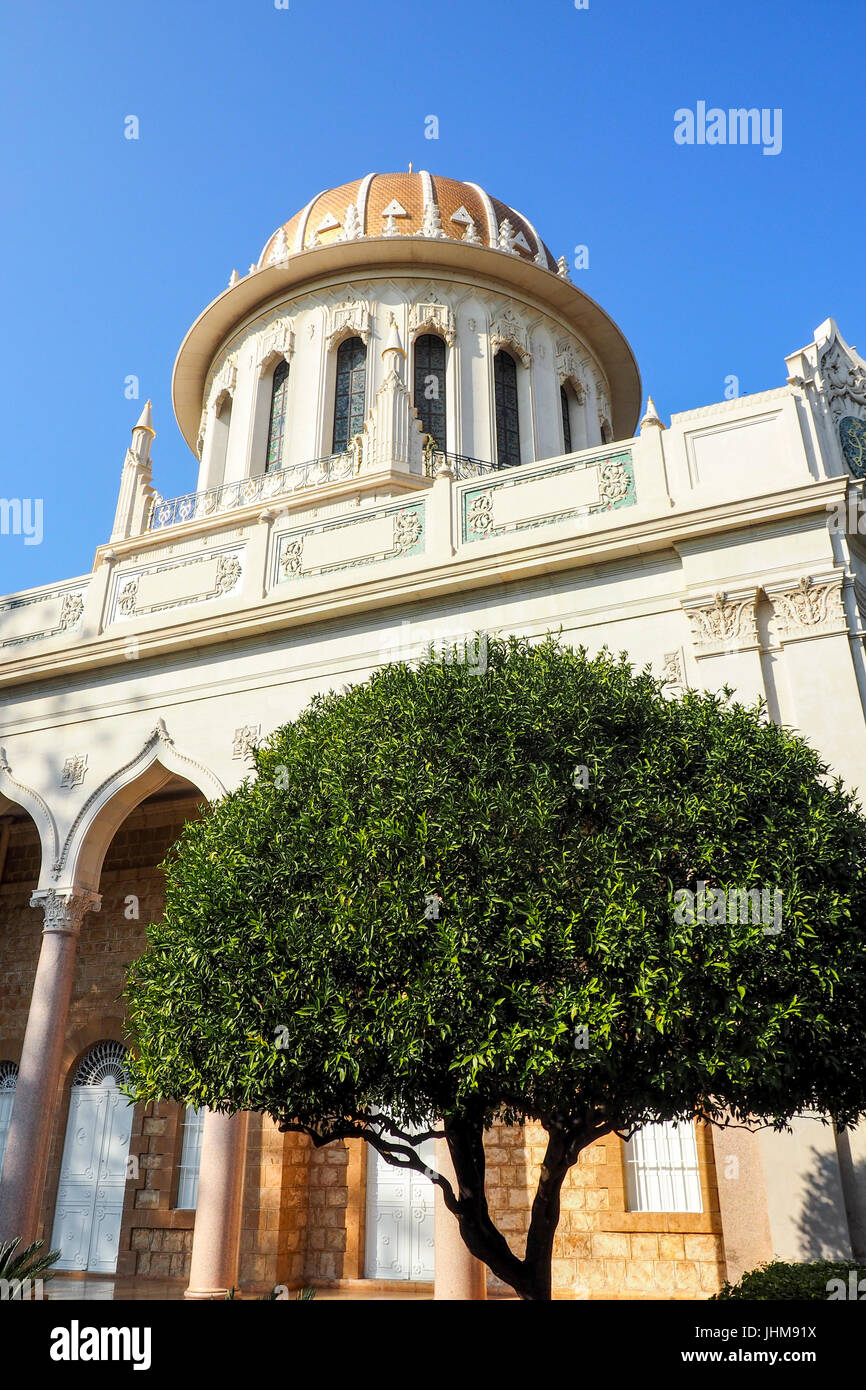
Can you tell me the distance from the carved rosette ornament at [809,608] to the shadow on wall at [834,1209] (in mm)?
5050

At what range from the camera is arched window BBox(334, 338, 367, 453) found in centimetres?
2211

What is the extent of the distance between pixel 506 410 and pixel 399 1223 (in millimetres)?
16252

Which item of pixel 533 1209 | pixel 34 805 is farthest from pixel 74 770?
pixel 533 1209

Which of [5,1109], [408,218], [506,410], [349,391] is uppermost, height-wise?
[408,218]

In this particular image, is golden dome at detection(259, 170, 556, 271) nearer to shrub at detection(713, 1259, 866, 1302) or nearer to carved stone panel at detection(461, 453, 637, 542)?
carved stone panel at detection(461, 453, 637, 542)

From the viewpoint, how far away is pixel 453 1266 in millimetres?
10094

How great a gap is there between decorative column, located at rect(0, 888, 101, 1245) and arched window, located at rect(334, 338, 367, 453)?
1146cm

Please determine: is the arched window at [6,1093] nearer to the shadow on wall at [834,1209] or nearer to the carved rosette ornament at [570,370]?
the shadow on wall at [834,1209]

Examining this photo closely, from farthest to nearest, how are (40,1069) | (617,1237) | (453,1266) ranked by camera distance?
(40,1069)
(617,1237)
(453,1266)

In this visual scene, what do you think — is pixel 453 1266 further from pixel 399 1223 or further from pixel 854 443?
pixel 854 443

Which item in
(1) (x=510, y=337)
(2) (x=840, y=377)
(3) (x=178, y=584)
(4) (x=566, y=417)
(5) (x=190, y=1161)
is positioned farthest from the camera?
(4) (x=566, y=417)
